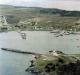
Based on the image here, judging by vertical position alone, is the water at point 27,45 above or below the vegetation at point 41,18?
below

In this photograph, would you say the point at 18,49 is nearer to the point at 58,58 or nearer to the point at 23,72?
the point at 23,72

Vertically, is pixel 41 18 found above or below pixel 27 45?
above

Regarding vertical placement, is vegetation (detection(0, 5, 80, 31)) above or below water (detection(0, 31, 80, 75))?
above

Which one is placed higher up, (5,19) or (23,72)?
(5,19)

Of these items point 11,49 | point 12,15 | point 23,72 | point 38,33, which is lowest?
Answer: point 23,72

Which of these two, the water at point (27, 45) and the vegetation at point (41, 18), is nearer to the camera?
the water at point (27, 45)

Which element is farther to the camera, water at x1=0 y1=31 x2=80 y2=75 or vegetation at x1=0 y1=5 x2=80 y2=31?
vegetation at x1=0 y1=5 x2=80 y2=31

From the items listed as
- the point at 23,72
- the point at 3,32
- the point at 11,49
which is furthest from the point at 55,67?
the point at 3,32

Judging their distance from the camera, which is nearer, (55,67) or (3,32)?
(55,67)
